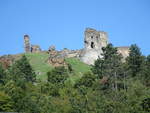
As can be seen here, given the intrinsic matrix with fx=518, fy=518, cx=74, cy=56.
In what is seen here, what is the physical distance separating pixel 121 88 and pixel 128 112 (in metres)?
18.7

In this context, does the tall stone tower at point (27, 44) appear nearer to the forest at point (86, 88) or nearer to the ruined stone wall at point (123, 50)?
the forest at point (86, 88)

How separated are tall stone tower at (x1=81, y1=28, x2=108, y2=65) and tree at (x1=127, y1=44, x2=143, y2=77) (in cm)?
883

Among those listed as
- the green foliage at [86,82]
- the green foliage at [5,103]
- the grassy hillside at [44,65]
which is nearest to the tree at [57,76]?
the grassy hillside at [44,65]

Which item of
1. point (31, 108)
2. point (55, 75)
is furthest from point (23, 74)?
point (31, 108)

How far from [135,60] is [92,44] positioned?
593 inches

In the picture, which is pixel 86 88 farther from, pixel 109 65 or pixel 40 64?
pixel 40 64

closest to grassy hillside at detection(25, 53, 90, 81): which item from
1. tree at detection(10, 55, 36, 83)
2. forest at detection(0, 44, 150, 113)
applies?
forest at detection(0, 44, 150, 113)

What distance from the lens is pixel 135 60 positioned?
8788 cm

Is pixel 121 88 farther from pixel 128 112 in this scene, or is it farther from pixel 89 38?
pixel 89 38

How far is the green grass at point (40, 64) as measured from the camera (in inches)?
3544

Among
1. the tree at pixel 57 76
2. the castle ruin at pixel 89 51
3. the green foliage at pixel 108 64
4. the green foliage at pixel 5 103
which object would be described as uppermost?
the castle ruin at pixel 89 51

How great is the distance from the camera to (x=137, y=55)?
294 feet

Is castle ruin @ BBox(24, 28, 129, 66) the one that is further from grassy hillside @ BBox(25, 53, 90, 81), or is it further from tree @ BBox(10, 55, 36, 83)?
tree @ BBox(10, 55, 36, 83)

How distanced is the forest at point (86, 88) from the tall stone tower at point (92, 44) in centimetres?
498
